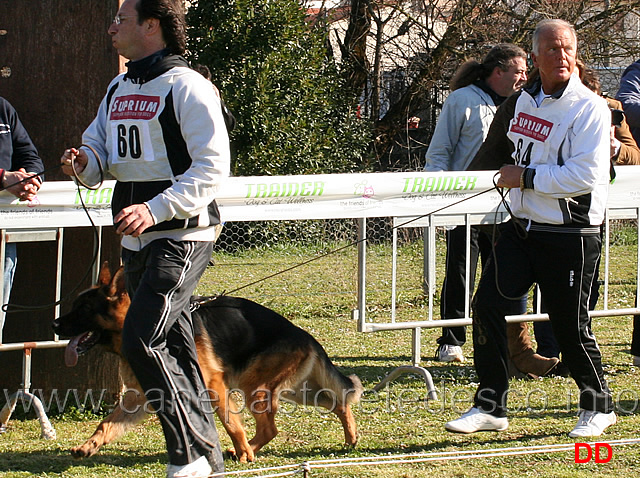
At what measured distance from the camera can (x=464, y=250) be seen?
653cm

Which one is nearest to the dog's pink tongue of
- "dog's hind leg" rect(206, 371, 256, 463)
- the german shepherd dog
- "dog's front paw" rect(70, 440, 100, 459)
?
the german shepherd dog

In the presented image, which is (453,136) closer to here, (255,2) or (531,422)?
(531,422)

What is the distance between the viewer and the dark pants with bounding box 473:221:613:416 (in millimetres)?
4297

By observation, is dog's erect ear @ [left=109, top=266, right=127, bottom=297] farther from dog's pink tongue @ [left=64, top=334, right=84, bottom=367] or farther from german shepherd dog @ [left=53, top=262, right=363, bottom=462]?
dog's pink tongue @ [left=64, top=334, right=84, bottom=367]

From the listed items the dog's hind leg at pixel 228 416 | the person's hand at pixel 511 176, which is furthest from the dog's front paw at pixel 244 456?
the person's hand at pixel 511 176

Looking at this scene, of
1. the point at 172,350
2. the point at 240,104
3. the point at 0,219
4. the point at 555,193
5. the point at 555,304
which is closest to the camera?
the point at 172,350

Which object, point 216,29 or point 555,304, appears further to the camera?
point 216,29

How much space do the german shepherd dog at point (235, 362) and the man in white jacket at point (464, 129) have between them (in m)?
1.87

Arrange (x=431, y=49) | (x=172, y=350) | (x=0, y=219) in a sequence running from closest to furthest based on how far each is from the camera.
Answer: (x=172, y=350), (x=0, y=219), (x=431, y=49)

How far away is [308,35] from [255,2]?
1.22 metres

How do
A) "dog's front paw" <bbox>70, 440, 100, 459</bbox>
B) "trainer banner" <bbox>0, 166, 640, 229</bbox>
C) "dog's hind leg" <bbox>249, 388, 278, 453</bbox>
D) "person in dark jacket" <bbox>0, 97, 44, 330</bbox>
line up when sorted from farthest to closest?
"trainer banner" <bbox>0, 166, 640, 229</bbox>, "person in dark jacket" <bbox>0, 97, 44, 330</bbox>, "dog's hind leg" <bbox>249, 388, 278, 453</bbox>, "dog's front paw" <bbox>70, 440, 100, 459</bbox>

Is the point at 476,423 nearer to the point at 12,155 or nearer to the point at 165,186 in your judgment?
the point at 165,186

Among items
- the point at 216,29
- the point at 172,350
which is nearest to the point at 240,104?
the point at 216,29

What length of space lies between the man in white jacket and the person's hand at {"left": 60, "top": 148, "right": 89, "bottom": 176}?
3443 mm
